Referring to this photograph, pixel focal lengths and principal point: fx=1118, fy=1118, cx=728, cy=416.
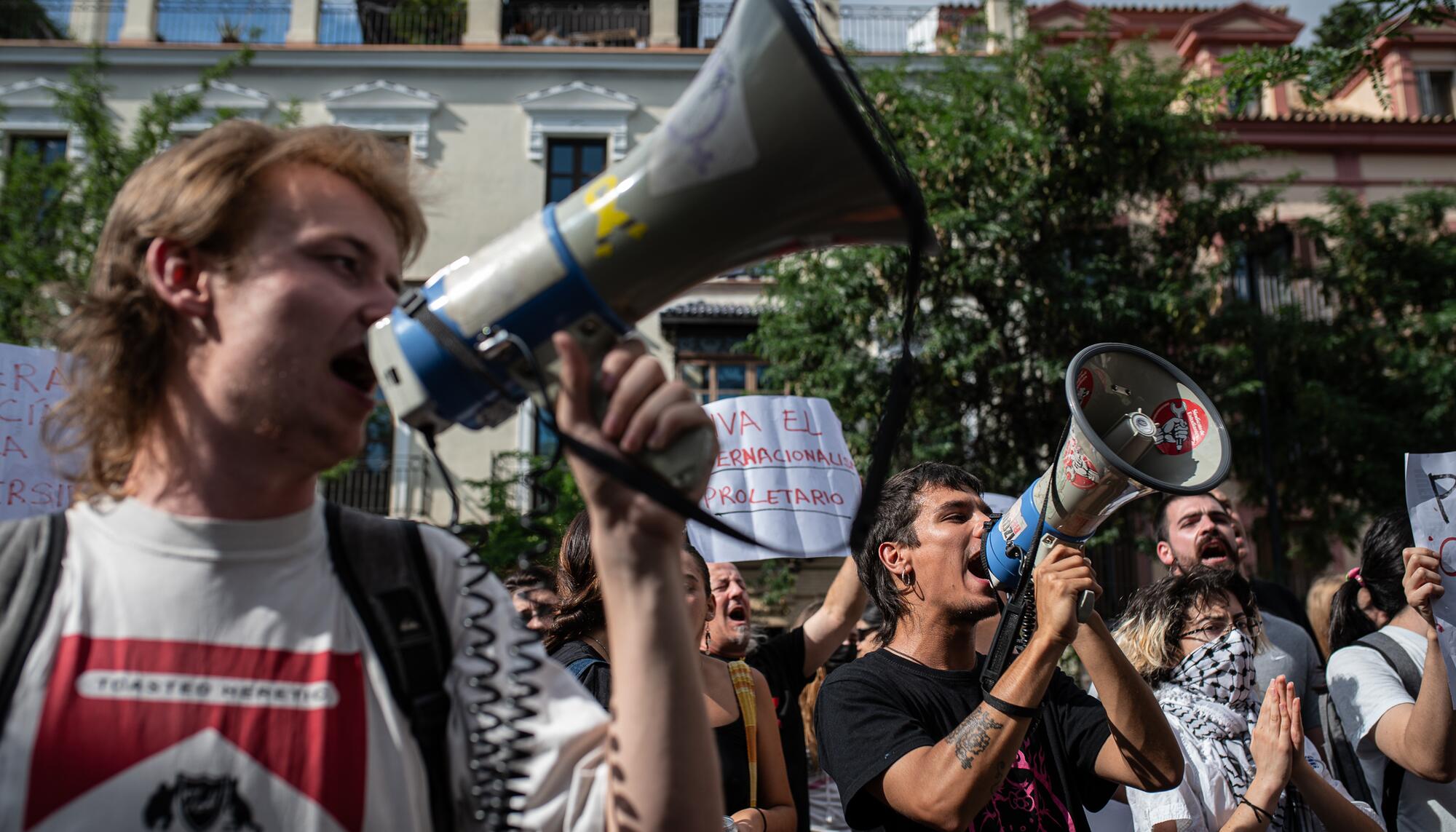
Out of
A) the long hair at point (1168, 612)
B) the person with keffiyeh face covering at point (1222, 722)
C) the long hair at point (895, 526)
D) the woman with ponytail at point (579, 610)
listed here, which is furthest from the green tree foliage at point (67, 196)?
the person with keffiyeh face covering at point (1222, 722)

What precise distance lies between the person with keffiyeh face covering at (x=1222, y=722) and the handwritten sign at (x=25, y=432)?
313 cm

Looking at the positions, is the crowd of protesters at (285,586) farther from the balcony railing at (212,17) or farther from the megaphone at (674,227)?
the balcony railing at (212,17)

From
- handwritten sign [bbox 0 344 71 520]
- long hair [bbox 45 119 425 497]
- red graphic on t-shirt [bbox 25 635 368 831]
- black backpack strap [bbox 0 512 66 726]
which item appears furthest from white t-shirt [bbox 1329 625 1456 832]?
handwritten sign [bbox 0 344 71 520]

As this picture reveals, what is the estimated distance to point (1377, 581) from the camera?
12.4ft

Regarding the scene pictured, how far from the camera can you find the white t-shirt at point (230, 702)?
1.15 m

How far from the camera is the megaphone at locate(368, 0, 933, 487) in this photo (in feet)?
3.96

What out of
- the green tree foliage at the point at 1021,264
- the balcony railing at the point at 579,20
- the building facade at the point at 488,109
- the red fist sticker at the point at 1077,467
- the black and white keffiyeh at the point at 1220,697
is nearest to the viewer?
the red fist sticker at the point at 1077,467

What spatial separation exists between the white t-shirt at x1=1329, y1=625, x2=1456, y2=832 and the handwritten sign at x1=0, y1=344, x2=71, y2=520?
12.6 feet

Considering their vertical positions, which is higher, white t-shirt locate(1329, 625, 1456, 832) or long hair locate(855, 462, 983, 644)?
long hair locate(855, 462, 983, 644)

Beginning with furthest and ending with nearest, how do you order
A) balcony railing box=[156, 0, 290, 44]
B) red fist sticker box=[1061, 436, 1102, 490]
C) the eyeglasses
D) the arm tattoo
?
balcony railing box=[156, 0, 290, 44], the eyeglasses, red fist sticker box=[1061, 436, 1102, 490], the arm tattoo

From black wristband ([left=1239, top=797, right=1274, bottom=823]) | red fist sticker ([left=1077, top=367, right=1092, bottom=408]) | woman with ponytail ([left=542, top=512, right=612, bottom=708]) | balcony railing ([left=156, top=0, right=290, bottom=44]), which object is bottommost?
black wristband ([left=1239, top=797, right=1274, bottom=823])

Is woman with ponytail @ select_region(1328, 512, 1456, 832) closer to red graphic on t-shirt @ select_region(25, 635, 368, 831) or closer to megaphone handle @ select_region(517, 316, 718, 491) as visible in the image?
→ megaphone handle @ select_region(517, 316, 718, 491)

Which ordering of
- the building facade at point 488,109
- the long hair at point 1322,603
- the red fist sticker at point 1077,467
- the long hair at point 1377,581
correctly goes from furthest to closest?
1. the building facade at point 488,109
2. the long hair at point 1322,603
3. the long hair at point 1377,581
4. the red fist sticker at point 1077,467

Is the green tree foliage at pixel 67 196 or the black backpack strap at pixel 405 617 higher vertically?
the green tree foliage at pixel 67 196
